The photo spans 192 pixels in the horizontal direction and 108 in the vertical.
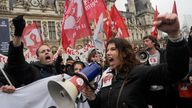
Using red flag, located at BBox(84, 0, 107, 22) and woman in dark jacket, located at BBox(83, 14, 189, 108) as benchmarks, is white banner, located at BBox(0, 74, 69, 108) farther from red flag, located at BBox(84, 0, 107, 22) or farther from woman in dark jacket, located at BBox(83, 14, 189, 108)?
red flag, located at BBox(84, 0, 107, 22)

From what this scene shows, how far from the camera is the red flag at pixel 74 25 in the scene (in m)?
7.42

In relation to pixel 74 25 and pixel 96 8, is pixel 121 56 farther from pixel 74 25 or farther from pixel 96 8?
pixel 96 8

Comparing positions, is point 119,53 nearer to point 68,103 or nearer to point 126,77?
point 126,77

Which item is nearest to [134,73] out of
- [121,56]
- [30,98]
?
[121,56]

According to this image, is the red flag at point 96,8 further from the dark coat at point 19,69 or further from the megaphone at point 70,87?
the megaphone at point 70,87

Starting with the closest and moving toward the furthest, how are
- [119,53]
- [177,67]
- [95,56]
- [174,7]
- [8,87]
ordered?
[177,67], [119,53], [8,87], [95,56], [174,7]

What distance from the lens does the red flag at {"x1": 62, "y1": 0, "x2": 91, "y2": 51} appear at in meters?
7.42

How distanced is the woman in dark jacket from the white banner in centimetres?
88

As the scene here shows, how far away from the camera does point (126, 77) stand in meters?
2.69

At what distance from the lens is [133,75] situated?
2652 millimetres

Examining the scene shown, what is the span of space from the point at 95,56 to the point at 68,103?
4.20m

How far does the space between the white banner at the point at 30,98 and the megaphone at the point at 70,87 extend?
4.00 ft

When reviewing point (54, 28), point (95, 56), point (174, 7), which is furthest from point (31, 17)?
point (95, 56)

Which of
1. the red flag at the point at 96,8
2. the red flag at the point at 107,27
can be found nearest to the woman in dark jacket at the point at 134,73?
the red flag at the point at 96,8
